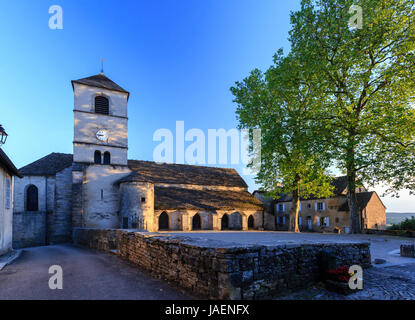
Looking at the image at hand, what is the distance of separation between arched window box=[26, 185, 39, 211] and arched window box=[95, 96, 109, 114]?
9.75 meters

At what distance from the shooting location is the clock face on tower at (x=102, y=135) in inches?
916

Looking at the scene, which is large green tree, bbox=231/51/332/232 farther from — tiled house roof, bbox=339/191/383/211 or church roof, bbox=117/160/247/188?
church roof, bbox=117/160/247/188

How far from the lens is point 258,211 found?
1195 inches

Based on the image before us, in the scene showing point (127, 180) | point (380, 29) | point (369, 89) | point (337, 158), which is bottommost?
point (127, 180)

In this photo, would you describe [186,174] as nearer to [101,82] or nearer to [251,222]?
→ [251,222]

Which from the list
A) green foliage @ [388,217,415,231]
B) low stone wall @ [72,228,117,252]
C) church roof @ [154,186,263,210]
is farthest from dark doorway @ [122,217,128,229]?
green foliage @ [388,217,415,231]

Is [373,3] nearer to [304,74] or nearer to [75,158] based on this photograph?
[304,74]

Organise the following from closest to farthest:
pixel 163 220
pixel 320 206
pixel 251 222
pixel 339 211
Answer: pixel 163 220 → pixel 339 211 → pixel 251 222 → pixel 320 206

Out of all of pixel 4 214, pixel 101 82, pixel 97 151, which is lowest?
pixel 4 214

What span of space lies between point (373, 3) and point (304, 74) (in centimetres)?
591

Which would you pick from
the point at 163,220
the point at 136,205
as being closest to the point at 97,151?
the point at 136,205

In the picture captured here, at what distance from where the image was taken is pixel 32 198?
22.3 meters

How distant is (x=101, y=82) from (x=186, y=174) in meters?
15.3

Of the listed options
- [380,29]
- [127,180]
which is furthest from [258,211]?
[380,29]
